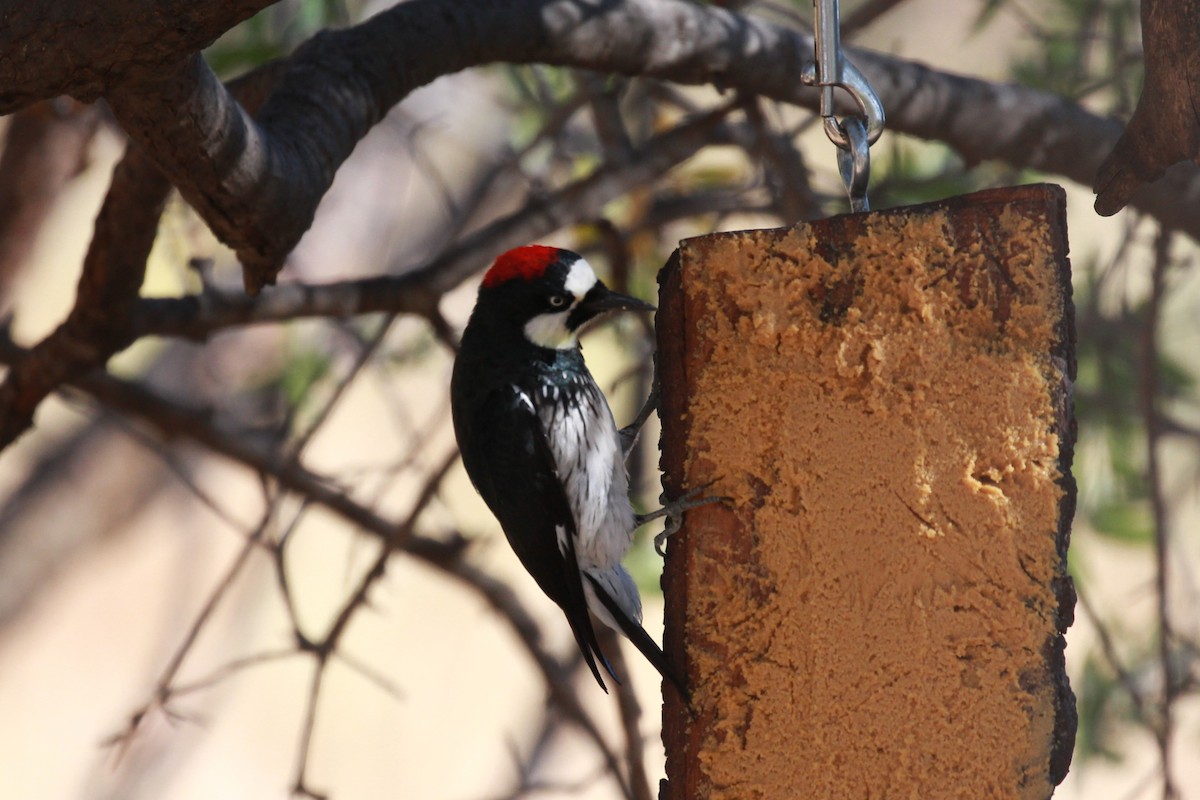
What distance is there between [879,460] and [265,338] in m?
3.19

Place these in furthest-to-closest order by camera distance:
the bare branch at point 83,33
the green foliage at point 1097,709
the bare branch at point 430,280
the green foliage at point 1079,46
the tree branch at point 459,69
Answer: the green foliage at point 1097,709
the green foliage at point 1079,46
the bare branch at point 430,280
the tree branch at point 459,69
the bare branch at point 83,33

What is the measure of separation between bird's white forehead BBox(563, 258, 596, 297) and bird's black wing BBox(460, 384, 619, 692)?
179 mm

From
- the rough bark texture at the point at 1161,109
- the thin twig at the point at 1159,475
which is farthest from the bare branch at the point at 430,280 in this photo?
the rough bark texture at the point at 1161,109

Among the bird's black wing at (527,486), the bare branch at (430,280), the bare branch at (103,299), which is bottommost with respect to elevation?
the bird's black wing at (527,486)

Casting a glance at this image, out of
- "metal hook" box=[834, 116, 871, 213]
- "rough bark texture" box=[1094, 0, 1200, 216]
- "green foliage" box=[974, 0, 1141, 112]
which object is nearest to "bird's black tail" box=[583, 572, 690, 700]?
"metal hook" box=[834, 116, 871, 213]

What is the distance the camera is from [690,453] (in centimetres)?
150

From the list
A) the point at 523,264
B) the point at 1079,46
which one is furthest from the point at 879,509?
the point at 1079,46

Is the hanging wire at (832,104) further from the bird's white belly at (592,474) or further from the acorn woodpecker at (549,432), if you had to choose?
the bird's white belly at (592,474)

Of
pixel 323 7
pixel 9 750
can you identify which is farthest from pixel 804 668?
pixel 9 750

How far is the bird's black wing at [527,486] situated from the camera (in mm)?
1870

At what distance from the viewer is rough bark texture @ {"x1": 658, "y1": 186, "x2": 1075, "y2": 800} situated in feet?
4.45

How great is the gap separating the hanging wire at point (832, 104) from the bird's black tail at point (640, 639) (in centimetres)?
59

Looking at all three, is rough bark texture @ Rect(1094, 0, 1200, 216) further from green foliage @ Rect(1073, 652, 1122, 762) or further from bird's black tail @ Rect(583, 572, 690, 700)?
green foliage @ Rect(1073, 652, 1122, 762)

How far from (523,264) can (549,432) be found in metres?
0.26
